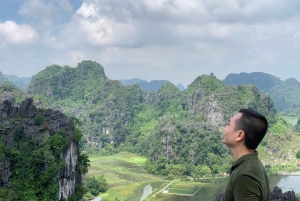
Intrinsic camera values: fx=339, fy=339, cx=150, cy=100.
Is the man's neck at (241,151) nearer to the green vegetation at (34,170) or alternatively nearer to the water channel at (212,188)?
the green vegetation at (34,170)

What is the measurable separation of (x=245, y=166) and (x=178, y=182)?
4696cm

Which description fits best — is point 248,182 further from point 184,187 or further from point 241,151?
point 184,187

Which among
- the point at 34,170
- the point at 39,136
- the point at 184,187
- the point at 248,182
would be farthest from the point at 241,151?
the point at 184,187

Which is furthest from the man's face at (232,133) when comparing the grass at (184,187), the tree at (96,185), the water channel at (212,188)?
the grass at (184,187)

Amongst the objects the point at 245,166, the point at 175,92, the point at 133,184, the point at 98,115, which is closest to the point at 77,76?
the point at 98,115

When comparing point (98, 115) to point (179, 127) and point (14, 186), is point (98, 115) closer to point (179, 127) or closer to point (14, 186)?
point (179, 127)

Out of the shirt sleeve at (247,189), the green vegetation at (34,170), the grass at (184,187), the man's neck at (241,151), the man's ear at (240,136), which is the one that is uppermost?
the man's ear at (240,136)

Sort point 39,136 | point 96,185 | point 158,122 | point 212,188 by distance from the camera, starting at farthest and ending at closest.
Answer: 1. point 158,122
2. point 212,188
3. point 96,185
4. point 39,136

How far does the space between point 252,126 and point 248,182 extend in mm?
467

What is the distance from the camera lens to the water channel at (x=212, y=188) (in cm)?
3931

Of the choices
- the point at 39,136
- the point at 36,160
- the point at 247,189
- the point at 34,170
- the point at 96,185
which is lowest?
the point at 96,185

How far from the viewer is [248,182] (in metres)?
2.51

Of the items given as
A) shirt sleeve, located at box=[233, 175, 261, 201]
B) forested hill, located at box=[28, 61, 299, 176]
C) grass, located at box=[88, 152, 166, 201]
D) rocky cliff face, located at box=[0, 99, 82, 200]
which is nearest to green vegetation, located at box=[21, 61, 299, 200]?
forested hill, located at box=[28, 61, 299, 176]

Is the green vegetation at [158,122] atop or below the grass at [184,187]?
atop
